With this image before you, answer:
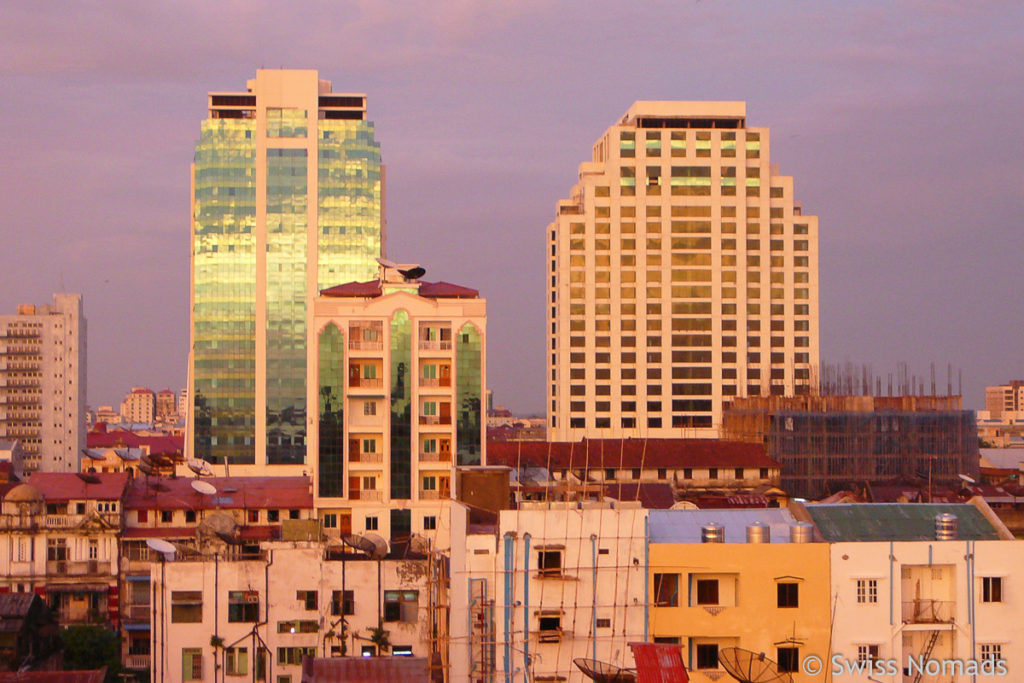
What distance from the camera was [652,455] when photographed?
3841 inches

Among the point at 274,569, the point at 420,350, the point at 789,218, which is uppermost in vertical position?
the point at 789,218

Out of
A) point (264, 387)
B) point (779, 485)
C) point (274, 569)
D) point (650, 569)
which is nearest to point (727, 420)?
point (779, 485)

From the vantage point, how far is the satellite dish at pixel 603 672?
109 feet

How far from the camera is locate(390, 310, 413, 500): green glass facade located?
226 feet

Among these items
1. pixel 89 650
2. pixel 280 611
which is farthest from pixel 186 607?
pixel 89 650

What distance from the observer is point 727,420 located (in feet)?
385

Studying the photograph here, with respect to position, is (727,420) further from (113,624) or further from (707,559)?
(707,559)

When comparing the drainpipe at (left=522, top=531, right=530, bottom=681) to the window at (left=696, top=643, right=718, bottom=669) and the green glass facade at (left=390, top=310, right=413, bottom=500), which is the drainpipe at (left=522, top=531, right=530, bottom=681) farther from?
the green glass facade at (left=390, top=310, right=413, bottom=500)

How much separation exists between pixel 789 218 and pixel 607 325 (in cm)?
1999

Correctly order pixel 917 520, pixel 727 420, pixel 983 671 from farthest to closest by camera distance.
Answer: pixel 727 420
pixel 917 520
pixel 983 671

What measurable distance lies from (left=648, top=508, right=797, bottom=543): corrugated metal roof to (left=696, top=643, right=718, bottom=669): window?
3.31 m

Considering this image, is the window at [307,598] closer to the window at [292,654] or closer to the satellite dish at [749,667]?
the window at [292,654]

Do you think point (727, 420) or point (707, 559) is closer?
point (707, 559)

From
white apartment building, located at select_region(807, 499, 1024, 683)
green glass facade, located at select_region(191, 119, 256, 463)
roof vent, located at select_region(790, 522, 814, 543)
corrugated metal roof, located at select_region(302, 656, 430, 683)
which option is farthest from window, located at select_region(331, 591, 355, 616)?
green glass facade, located at select_region(191, 119, 256, 463)
